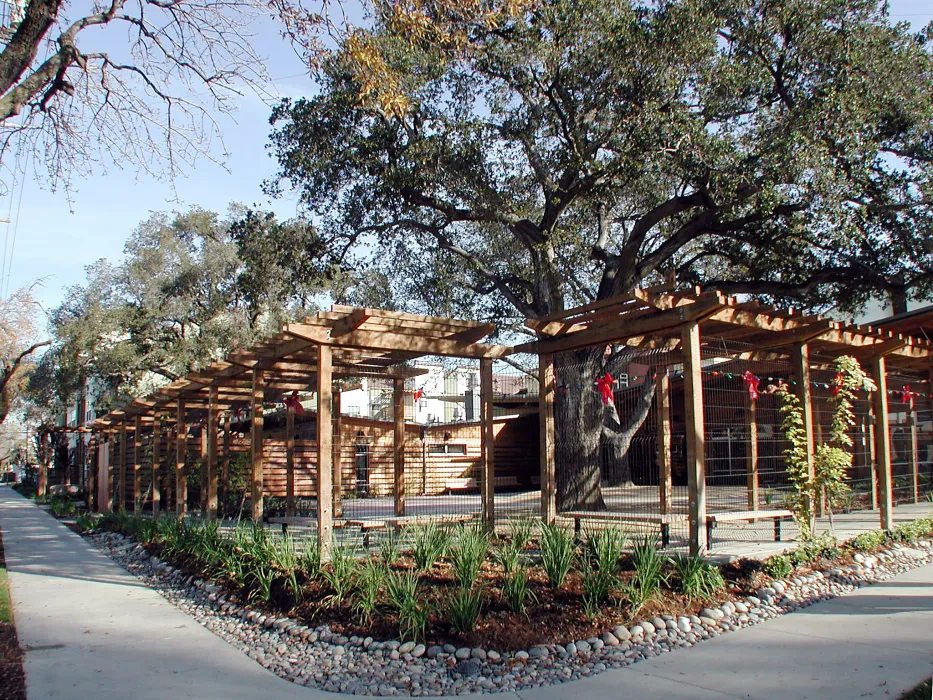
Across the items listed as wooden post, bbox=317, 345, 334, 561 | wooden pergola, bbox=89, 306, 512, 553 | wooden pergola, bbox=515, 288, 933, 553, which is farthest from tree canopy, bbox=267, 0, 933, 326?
wooden post, bbox=317, 345, 334, 561

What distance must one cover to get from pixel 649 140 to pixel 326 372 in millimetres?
6134

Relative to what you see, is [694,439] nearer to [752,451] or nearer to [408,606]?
[752,451]

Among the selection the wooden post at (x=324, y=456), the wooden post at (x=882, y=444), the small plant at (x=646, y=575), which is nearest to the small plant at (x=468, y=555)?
the small plant at (x=646, y=575)

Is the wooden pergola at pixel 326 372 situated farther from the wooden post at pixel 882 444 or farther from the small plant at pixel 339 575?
the wooden post at pixel 882 444

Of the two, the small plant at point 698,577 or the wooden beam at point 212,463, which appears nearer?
the small plant at point 698,577

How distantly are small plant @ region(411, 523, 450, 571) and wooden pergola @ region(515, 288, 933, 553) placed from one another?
1911 mm

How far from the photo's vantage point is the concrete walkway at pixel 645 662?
479 centimetres

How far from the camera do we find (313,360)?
10.7 m

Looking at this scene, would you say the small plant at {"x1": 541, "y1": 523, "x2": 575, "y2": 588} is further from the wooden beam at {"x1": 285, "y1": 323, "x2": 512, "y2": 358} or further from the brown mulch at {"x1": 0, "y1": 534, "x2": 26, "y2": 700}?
the brown mulch at {"x1": 0, "y1": 534, "x2": 26, "y2": 700}

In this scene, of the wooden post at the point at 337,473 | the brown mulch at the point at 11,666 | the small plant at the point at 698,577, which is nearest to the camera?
the brown mulch at the point at 11,666

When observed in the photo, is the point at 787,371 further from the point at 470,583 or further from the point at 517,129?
the point at 470,583

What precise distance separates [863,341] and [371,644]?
7.97 m

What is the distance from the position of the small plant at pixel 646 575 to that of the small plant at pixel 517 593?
83 centimetres

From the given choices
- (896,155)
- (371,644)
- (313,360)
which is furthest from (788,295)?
(371,644)
